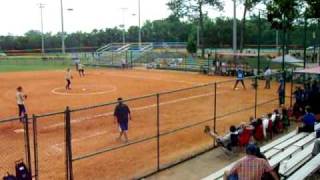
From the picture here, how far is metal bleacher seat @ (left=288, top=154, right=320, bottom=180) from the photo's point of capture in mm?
9727

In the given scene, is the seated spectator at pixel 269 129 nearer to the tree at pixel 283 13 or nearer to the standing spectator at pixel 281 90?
the standing spectator at pixel 281 90

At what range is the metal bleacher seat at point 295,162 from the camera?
10203mm

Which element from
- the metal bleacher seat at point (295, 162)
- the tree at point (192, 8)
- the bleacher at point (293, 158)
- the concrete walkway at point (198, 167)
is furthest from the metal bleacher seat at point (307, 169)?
the tree at point (192, 8)

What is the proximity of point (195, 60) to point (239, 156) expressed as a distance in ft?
148

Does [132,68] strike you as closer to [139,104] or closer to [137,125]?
[139,104]

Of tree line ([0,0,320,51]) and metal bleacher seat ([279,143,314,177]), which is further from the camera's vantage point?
tree line ([0,0,320,51])

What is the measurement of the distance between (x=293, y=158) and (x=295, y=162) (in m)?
0.44

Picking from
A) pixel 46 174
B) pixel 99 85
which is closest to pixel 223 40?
pixel 99 85

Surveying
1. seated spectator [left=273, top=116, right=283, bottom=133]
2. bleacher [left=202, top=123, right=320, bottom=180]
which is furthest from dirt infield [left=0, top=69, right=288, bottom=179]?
bleacher [left=202, top=123, right=320, bottom=180]

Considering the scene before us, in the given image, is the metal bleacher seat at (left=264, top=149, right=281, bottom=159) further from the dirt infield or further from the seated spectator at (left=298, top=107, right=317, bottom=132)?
the dirt infield

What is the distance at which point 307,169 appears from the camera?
401 inches

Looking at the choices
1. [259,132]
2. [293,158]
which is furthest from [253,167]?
[259,132]

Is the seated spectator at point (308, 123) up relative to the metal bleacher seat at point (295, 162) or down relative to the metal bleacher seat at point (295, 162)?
up

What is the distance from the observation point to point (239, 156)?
46.5 feet
